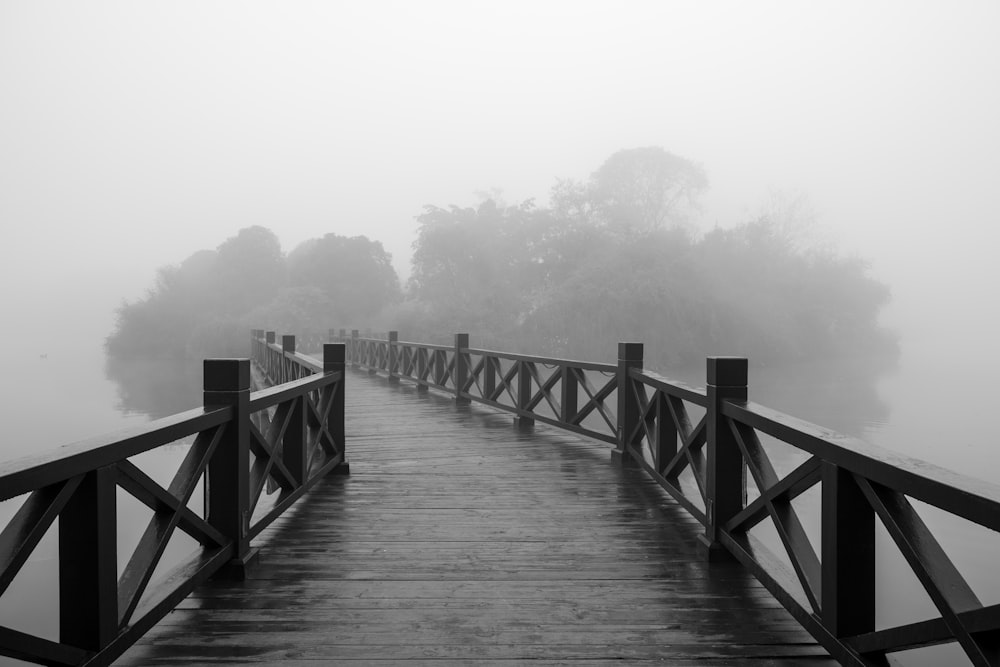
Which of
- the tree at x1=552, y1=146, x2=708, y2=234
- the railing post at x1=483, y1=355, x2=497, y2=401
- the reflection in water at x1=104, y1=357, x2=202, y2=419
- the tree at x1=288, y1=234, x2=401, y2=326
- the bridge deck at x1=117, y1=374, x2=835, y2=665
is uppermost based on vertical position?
the tree at x1=552, y1=146, x2=708, y2=234

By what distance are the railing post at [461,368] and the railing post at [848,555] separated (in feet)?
28.6

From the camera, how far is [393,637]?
2611 millimetres

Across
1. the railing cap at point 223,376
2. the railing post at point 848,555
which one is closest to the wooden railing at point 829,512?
the railing post at point 848,555

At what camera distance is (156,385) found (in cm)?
3278

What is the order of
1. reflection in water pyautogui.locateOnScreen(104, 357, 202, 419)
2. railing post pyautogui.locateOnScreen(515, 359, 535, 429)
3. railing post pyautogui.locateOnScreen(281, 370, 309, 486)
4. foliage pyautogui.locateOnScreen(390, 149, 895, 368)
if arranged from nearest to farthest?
railing post pyautogui.locateOnScreen(281, 370, 309, 486) → railing post pyautogui.locateOnScreen(515, 359, 535, 429) → reflection in water pyautogui.locateOnScreen(104, 357, 202, 419) → foliage pyautogui.locateOnScreen(390, 149, 895, 368)

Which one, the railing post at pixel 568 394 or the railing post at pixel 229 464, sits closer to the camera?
the railing post at pixel 229 464

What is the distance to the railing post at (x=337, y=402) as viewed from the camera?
5508mm

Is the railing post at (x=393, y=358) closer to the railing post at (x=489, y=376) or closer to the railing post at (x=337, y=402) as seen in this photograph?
the railing post at (x=489, y=376)

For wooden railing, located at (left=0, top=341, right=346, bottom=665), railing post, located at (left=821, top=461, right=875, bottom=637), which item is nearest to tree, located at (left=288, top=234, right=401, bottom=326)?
wooden railing, located at (left=0, top=341, right=346, bottom=665)

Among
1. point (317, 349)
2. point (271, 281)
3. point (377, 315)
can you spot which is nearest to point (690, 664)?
point (317, 349)

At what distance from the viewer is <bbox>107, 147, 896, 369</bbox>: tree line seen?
98.8 feet

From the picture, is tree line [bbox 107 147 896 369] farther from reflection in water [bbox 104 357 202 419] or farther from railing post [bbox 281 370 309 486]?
railing post [bbox 281 370 309 486]

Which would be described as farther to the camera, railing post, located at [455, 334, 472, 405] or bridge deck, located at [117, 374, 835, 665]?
railing post, located at [455, 334, 472, 405]

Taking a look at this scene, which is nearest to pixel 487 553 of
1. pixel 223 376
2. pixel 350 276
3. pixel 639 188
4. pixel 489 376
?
pixel 223 376
